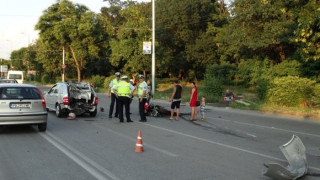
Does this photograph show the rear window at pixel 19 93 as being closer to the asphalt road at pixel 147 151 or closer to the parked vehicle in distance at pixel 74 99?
the asphalt road at pixel 147 151

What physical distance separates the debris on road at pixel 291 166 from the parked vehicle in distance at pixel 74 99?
9.93 meters

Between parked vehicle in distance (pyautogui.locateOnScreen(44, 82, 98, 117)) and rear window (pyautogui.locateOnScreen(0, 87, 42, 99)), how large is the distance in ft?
12.2

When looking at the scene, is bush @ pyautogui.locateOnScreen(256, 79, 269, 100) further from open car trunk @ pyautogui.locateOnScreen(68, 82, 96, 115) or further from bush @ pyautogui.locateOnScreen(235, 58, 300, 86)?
open car trunk @ pyautogui.locateOnScreen(68, 82, 96, 115)

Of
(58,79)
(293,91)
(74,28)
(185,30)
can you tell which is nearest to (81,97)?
(293,91)

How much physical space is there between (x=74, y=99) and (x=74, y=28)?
3242cm

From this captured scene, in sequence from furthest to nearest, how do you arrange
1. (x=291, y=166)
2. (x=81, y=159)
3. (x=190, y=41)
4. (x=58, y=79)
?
A: (x=58, y=79)
(x=190, y=41)
(x=81, y=159)
(x=291, y=166)

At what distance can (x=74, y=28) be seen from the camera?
44750 mm

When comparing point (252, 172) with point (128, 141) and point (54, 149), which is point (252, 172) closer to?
point (128, 141)

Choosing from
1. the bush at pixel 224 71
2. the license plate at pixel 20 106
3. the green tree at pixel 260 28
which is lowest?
the license plate at pixel 20 106

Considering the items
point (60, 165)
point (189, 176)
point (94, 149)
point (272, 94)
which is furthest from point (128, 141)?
point (272, 94)

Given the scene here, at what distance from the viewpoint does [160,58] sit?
127 feet

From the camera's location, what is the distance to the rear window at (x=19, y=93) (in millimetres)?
9773

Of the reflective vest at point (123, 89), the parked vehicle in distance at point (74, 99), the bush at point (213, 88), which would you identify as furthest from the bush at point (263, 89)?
the parked vehicle in distance at point (74, 99)

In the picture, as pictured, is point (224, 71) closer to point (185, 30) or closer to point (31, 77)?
point (185, 30)
